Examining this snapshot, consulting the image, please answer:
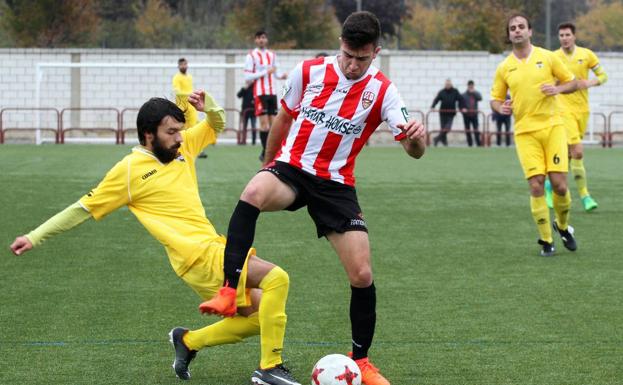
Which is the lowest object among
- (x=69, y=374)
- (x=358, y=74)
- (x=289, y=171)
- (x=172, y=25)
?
(x=69, y=374)

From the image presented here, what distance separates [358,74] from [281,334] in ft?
4.39

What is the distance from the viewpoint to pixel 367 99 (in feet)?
18.9

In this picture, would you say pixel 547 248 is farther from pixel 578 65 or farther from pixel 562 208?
pixel 578 65

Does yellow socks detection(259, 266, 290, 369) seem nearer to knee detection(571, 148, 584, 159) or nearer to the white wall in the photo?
knee detection(571, 148, 584, 159)

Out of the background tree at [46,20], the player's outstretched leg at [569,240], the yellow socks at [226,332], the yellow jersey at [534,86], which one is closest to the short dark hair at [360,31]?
the yellow socks at [226,332]

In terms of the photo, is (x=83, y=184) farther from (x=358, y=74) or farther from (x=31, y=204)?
(x=358, y=74)

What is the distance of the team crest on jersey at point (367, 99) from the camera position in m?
5.74

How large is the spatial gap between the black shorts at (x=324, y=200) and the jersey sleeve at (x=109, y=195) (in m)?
0.72

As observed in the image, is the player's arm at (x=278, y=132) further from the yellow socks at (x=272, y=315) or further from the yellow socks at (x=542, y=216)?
the yellow socks at (x=542, y=216)

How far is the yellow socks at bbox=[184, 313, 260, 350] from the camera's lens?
222 inches

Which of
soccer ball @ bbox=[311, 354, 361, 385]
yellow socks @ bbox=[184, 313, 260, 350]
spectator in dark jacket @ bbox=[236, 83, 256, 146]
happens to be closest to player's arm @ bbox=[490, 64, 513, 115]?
yellow socks @ bbox=[184, 313, 260, 350]

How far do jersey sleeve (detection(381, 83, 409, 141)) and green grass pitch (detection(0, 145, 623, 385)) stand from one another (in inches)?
48.8

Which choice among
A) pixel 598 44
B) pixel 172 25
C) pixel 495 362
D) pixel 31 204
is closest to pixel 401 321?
pixel 495 362

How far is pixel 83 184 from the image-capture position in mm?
16297
